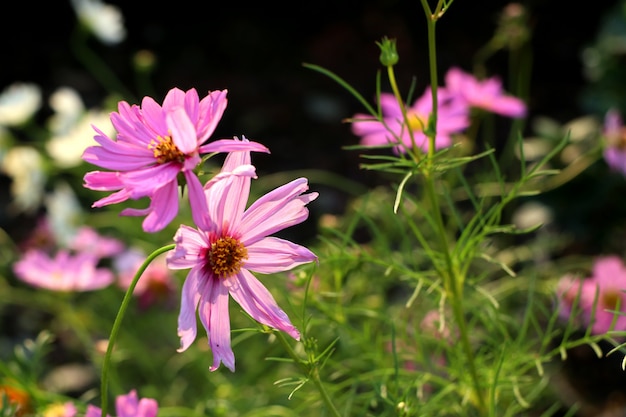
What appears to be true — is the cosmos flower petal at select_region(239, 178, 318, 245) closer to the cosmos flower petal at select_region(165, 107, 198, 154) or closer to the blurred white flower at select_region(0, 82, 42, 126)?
the cosmos flower petal at select_region(165, 107, 198, 154)

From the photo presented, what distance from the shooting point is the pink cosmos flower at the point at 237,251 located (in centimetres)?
49

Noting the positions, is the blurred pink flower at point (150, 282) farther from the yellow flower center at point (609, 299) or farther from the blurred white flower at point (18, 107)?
the yellow flower center at point (609, 299)

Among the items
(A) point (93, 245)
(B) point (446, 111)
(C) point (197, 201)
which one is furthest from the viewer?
(A) point (93, 245)

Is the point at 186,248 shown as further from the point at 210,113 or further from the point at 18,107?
the point at 18,107

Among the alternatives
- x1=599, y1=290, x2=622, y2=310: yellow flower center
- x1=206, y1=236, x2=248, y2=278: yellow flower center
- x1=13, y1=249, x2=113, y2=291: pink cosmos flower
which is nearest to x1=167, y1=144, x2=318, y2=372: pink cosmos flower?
x1=206, y1=236, x2=248, y2=278: yellow flower center

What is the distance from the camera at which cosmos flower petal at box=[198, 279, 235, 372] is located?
0.49 m

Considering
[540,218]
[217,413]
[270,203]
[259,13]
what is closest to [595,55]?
[540,218]

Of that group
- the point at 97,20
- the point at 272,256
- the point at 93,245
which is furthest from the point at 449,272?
the point at 97,20

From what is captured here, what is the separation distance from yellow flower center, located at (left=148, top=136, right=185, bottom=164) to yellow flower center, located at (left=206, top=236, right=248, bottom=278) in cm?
5

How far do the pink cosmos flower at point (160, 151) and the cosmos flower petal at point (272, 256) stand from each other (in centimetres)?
6

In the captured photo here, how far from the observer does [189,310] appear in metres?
0.48

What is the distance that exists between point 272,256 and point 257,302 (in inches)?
1.1

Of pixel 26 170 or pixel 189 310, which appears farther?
pixel 26 170

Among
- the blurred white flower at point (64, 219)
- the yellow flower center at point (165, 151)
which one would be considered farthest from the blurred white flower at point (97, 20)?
the yellow flower center at point (165, 151)
